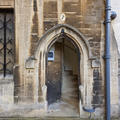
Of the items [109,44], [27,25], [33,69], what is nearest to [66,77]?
[33,69]

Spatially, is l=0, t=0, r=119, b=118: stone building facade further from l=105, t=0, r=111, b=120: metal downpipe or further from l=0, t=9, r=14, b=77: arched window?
l=0, t=9, r=14, b=77: arched window

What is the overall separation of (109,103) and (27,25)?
3429 millimetres

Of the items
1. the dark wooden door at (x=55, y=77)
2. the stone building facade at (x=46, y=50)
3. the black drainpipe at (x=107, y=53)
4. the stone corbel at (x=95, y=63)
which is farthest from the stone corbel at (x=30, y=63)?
the black drainpipe at (x=107, y=53)

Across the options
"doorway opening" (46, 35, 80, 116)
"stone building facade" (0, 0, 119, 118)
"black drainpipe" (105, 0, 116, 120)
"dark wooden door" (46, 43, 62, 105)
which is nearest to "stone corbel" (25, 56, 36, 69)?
"stone building facade" (0, 0, 119, 118)

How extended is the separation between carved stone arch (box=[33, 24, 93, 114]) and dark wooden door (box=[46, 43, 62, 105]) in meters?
0.51

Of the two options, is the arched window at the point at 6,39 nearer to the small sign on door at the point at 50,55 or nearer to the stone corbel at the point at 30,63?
the stone corbel at the point at 30,63

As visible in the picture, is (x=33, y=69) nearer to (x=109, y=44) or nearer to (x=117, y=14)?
(x=109, y=44)

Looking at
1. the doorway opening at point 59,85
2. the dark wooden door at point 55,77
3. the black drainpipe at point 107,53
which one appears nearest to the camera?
the black drainpipe at point 107,53

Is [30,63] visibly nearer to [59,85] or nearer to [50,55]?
[50,55]

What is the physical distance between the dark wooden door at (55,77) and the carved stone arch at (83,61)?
1.69ft

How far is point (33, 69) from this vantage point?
3945mm

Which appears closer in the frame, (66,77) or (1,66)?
(1,66)

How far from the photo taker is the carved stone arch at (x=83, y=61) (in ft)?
12.9

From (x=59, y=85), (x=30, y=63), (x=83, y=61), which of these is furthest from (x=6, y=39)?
(x=83, y=61)
